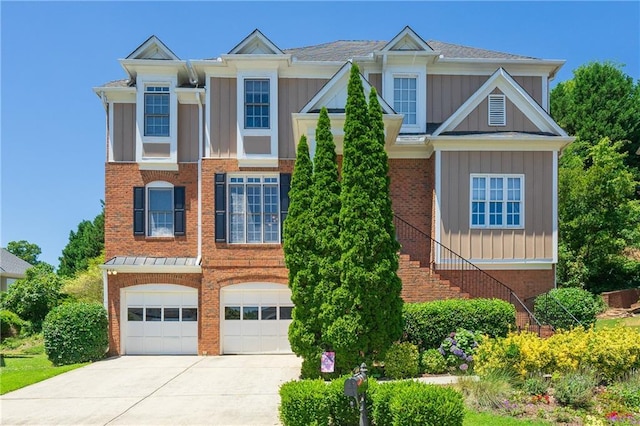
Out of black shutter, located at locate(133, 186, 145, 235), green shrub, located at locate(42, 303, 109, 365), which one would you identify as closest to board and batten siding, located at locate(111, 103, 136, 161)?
black shutter, located at locate(133, 186, 145, 235)

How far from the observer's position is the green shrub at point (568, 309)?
47.5 feet

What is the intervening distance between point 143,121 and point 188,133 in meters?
1.47

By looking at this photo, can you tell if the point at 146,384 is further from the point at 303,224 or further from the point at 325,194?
the point at 325,194

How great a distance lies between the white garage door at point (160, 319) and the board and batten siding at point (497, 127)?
1005 cm

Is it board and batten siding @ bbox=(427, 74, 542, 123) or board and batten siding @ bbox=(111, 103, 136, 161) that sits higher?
board and batten siding @ bbox=(427, 74, 542, 123)

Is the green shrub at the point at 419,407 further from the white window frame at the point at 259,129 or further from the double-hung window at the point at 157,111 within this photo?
the double-hung window at the point at 157,111

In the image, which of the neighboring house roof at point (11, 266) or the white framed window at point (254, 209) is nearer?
the white framed window at point (254, 209)

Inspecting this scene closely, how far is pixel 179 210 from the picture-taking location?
1883 centimetres

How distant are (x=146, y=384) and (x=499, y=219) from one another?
10.8 metres

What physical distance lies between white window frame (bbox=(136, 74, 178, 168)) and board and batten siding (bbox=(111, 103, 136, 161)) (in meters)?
0.65

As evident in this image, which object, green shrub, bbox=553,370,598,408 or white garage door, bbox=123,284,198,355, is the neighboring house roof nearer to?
white garage door, bbox=123,284,198,355

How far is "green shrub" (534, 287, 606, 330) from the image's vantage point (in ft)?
47.5

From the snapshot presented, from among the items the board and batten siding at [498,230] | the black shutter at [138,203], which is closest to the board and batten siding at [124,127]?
the black shutter at [138,203]

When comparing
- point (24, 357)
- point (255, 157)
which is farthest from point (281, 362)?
point (24, 357)
